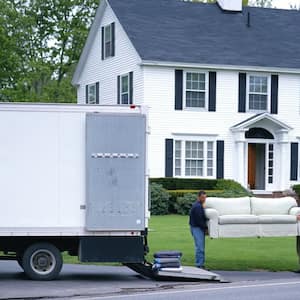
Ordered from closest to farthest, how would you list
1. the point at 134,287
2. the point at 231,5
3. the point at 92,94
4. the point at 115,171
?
the point at 134,287 → the point at 115,171 → the point at 231,5 → the point at 92,94

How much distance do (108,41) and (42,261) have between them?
85.0 ft

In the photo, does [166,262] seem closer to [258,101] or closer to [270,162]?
[258,101]

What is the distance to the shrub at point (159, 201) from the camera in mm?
34875

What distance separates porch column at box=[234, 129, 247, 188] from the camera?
38.8 metres

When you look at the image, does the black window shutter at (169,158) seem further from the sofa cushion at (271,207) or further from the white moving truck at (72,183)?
the white moving truck at (72,183)

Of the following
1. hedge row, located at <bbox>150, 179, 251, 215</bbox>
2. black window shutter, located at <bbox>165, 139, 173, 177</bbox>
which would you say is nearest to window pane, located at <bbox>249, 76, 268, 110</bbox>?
black window shutter, located at <bbox>165, 139, 173, 177</bbox>

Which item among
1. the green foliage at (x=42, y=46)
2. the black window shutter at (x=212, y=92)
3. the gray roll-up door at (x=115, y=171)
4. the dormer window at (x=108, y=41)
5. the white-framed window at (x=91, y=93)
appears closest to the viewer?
the gray roll-up door at (x=115, y=171)

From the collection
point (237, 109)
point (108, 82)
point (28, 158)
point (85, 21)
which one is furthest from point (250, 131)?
point (28, 158)

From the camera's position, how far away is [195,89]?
38500mm

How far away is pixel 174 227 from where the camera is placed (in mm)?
28734

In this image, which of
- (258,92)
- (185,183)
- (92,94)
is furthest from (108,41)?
(185,183)

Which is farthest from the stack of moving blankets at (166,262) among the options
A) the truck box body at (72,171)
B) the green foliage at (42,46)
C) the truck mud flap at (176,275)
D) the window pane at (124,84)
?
the green foliage at (42,46)

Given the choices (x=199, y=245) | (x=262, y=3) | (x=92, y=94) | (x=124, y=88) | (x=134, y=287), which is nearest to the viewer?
(x=134, y=287)

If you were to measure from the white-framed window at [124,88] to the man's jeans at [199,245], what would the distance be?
67.5 feet
